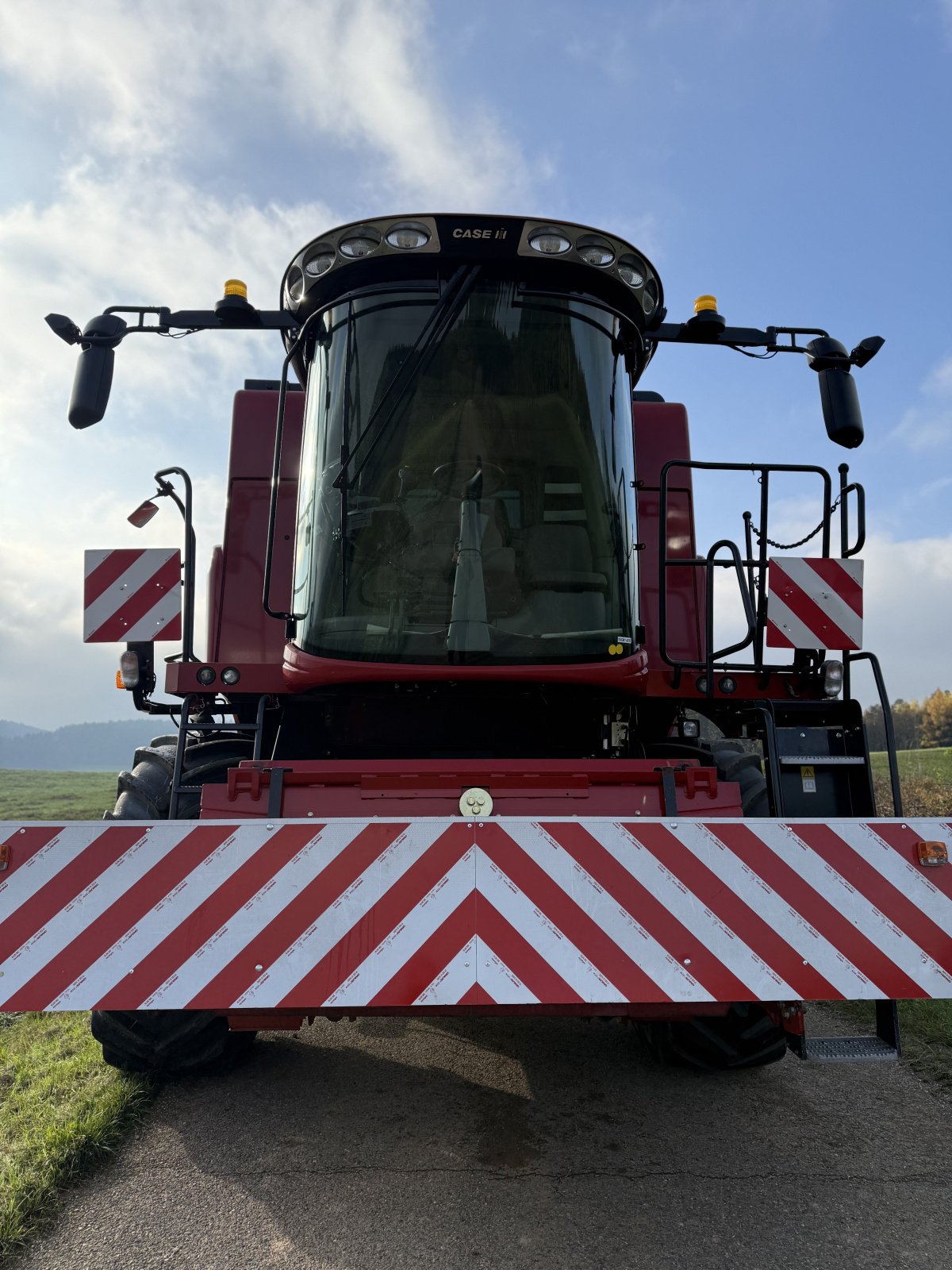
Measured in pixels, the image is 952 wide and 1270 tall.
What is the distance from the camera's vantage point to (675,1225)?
114 inches

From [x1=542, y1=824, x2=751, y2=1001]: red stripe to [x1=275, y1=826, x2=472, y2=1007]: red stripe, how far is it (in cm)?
30

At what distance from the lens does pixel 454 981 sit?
2.64 meters

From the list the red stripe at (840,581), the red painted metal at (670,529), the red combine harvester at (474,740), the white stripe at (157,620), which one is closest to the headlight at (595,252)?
the red combine harvester at (474,740)

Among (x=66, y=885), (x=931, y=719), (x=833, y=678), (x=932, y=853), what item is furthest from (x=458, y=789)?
(x=931, y=719)

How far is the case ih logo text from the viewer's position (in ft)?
12.5

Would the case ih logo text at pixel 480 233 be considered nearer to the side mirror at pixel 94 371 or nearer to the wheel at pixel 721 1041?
the side mirror at pixel 94 371

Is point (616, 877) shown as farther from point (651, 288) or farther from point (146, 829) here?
point (651, 288)

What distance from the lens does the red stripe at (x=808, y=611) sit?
14.1ft

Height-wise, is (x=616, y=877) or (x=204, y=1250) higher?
(x=616, y=877)

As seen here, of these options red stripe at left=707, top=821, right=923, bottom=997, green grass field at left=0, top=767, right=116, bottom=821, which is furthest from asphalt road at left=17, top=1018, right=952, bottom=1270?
green grass field at left=0, top=767, right=116, bottom=821

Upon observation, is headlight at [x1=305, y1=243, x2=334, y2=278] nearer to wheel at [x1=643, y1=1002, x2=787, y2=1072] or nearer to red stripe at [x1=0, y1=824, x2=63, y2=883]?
red stripe at [x1=0, y1=824, x2=63, y2=883]

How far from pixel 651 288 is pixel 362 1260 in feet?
12.7

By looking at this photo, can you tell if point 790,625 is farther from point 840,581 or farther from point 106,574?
point 106,574

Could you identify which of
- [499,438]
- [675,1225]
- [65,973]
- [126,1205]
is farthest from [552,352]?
[126,1205]
